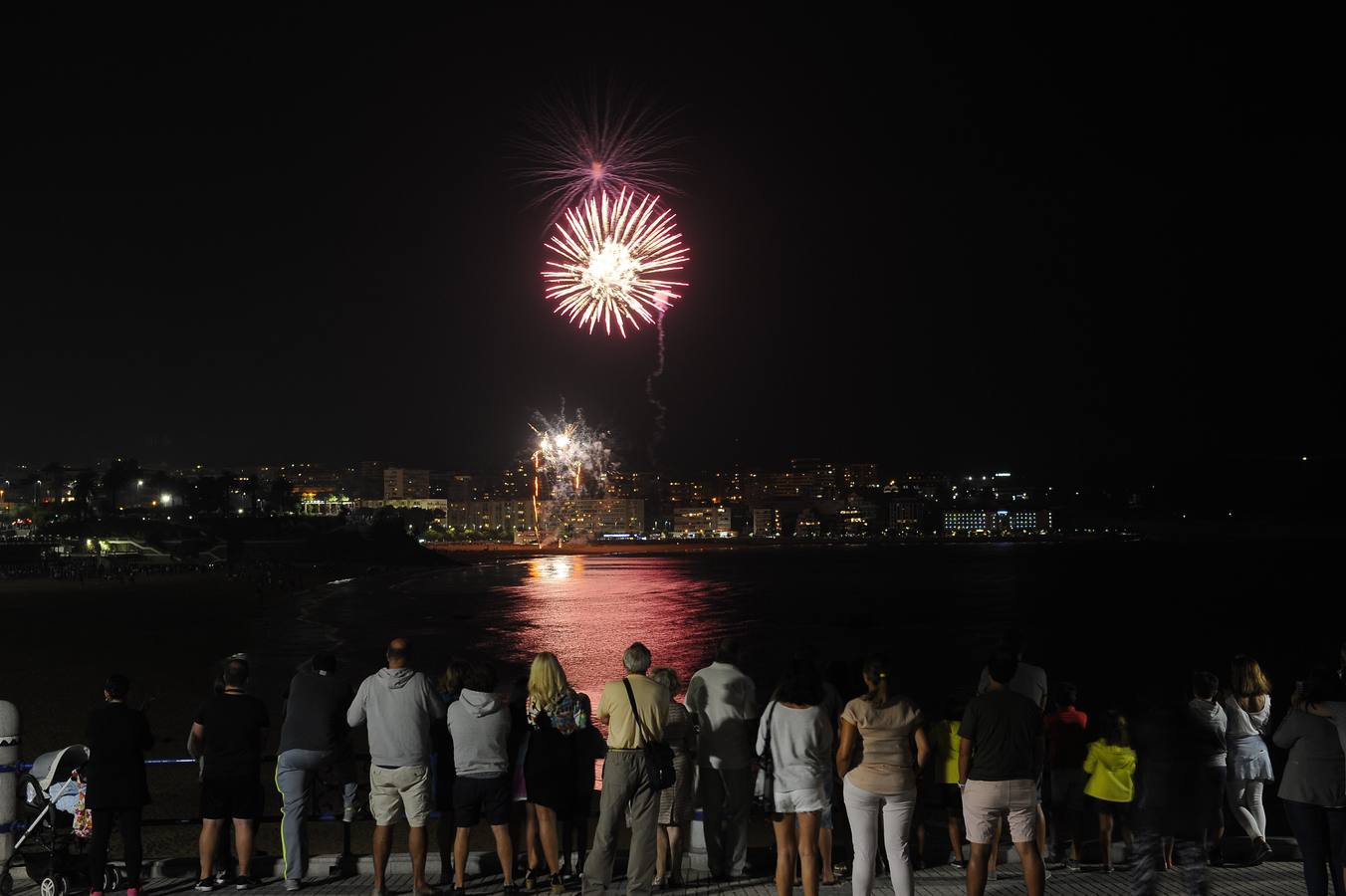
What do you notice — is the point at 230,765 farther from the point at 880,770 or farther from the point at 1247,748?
the point at 1247,748

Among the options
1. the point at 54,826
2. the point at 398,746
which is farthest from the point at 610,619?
the point at 398,746

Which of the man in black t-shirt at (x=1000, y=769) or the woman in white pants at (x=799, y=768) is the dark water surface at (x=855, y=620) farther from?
the man in black t-shirt at (x=1000, y=769)

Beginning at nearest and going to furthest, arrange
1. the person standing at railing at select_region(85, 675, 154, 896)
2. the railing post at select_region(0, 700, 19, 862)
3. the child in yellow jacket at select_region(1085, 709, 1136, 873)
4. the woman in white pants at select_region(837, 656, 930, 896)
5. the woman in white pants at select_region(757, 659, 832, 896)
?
1. the woman in white pants at select_region(837, 656, 930, 896)
2. the woman in white pants at select_region(757, 659, 832, 896)
3. the person standing at railing at select_region(85, 675, 154, 896)
4. the railing post at select_region(0, 700, 19, 862)
5. the child in yellow jacket at select_region(1085, 709, 1136, 873)

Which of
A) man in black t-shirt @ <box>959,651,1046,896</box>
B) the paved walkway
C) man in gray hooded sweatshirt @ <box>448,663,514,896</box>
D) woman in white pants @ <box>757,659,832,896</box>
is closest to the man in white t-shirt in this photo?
the paved walkway

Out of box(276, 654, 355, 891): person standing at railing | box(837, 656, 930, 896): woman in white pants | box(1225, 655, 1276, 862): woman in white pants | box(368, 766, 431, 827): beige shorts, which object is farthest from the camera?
box(1225, 655, 1276, 862): woman in white pants

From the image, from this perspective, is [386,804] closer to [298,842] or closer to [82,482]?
[298,842]

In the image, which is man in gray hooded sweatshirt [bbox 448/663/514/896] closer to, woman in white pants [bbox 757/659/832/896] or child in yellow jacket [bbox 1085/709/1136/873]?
woman in white pants [bbox 757/659/832/896]

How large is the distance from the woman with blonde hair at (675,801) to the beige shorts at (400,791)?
1.39 meters

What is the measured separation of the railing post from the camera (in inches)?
249

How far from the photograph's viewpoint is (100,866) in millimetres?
6238

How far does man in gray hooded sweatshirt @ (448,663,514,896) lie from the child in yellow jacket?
3.58 m

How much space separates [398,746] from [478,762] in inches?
18.5

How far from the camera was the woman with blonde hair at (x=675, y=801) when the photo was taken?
21.2 feet

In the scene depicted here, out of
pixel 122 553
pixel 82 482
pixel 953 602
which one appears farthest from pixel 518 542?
pixel 953 602
